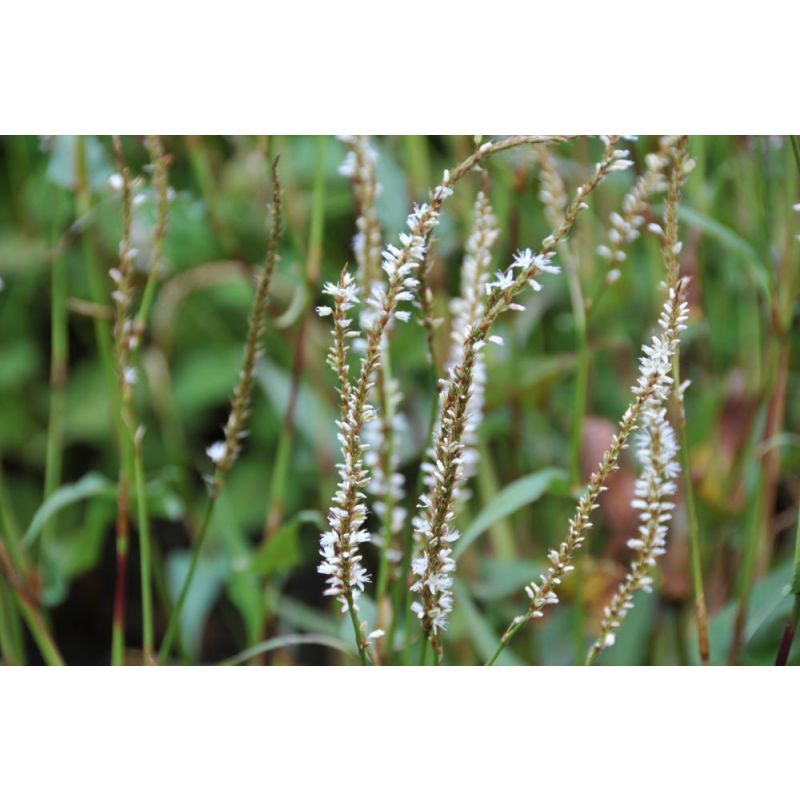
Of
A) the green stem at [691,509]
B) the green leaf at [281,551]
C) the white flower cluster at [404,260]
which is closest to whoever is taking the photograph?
the white flower cluster at [404,260]

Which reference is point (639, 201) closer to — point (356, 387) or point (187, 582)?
point (356, 387)

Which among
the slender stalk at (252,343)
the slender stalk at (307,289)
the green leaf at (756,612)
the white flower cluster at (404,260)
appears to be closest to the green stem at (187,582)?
the slender stalk at (252,343)

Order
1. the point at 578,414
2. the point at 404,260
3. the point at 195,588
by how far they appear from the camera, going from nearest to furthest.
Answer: the point at 404,260
the point at 578,414
the point at 195,588

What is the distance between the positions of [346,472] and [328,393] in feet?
1.30

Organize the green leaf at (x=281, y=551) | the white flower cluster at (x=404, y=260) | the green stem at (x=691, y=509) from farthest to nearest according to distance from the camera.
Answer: the green leaf at (x=281, y=551) → the green stem at (x=691, y=509) → the white flower cluster at (x=404, y=260)

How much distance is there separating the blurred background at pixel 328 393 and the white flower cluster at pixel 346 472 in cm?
17

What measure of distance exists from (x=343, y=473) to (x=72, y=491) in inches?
12.6

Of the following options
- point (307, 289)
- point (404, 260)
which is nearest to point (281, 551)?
point (307, 289)

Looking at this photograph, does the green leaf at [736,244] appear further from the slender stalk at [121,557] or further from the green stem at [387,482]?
the slender stalk at [121,557]

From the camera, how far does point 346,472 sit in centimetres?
43

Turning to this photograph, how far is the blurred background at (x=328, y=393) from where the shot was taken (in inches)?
26.5

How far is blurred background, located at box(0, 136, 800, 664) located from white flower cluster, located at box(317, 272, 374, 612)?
0.55 ft
